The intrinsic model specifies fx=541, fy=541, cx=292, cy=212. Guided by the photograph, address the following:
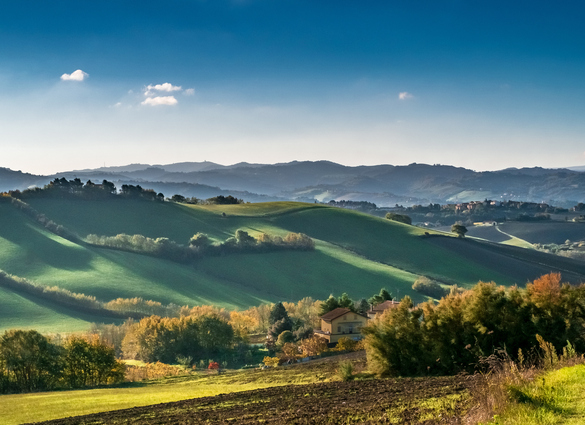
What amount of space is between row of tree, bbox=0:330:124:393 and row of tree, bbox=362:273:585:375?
27.0 metres

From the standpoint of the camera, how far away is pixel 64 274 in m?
107

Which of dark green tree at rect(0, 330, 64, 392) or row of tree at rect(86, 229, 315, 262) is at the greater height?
row of tree at rect(86, 229, 315, 262)

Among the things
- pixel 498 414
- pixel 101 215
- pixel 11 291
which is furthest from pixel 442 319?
pixel 101 215

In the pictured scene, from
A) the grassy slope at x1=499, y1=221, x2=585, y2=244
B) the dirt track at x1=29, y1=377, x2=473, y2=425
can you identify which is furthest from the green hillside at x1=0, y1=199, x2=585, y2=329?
the dirt track at x1=29, y1=377, x2=473, y2=425

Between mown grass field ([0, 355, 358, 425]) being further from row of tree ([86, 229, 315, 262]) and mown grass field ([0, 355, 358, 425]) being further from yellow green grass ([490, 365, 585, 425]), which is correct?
row of tree ([86, 229, 315, 262])

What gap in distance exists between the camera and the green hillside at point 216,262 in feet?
336

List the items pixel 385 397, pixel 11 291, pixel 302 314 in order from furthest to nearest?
pixel 11 291
pixel 302 314
pixel 385 397

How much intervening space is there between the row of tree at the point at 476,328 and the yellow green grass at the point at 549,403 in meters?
19.4

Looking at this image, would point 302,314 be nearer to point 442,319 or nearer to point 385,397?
point 442,319

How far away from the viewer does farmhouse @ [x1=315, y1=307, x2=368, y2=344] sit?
7112cm

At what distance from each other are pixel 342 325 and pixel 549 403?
60391 millimetres

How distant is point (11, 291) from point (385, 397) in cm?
9396

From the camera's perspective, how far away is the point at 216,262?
4860 inches

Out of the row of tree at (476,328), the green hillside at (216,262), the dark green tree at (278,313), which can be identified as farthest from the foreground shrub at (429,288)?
the row of tree at (476,328)
